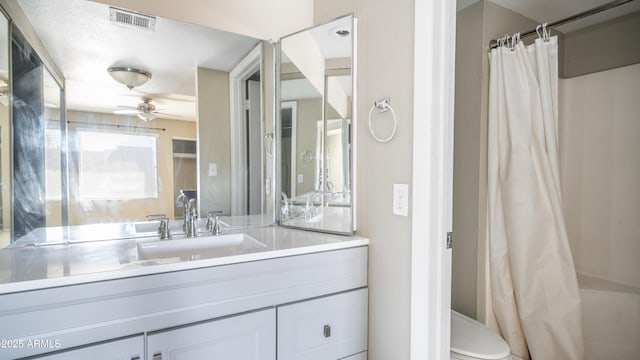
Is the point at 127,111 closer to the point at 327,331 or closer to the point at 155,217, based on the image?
the point at 155,217

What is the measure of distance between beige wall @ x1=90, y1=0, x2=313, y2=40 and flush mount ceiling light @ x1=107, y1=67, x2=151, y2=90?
0.94 feet

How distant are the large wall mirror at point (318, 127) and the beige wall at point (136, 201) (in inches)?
22.7

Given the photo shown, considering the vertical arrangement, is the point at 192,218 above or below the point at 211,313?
above

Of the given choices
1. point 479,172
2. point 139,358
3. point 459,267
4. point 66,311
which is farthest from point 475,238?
point 66,311

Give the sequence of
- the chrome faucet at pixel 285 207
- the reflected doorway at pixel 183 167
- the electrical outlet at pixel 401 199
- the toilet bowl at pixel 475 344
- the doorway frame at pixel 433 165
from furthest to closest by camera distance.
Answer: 1. the chrome faucet at pixel 285 207
2. the reflected doorway at pixel 183 167
3. the toilet bowl at pixel 475 344
4. the electrical outlet at pixel 401 199
5. the doorway frame at pixel 433 165

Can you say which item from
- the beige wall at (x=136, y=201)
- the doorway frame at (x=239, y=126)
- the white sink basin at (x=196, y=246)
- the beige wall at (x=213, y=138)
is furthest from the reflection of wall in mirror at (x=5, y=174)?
the doorway frame at (x=239, y=126)

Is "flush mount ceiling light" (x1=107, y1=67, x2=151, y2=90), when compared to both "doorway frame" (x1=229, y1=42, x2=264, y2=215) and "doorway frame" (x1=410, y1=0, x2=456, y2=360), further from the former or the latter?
"doorway frame" (x1=410, y1=0, x2=456, y2=360)

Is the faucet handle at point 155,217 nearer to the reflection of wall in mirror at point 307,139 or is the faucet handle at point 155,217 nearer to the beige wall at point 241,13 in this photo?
the reflection of wall in mirror at point 307,139

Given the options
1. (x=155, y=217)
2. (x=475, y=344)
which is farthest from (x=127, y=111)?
(x=475, y=344)

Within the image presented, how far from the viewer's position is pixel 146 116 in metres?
1.55

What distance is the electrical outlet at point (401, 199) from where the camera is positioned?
1.33 metres

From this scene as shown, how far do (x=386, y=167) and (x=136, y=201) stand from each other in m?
1.20

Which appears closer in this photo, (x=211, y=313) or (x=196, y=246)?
(x=211, y=313)

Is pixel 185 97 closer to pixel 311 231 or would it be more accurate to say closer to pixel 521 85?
pixel 311 231
